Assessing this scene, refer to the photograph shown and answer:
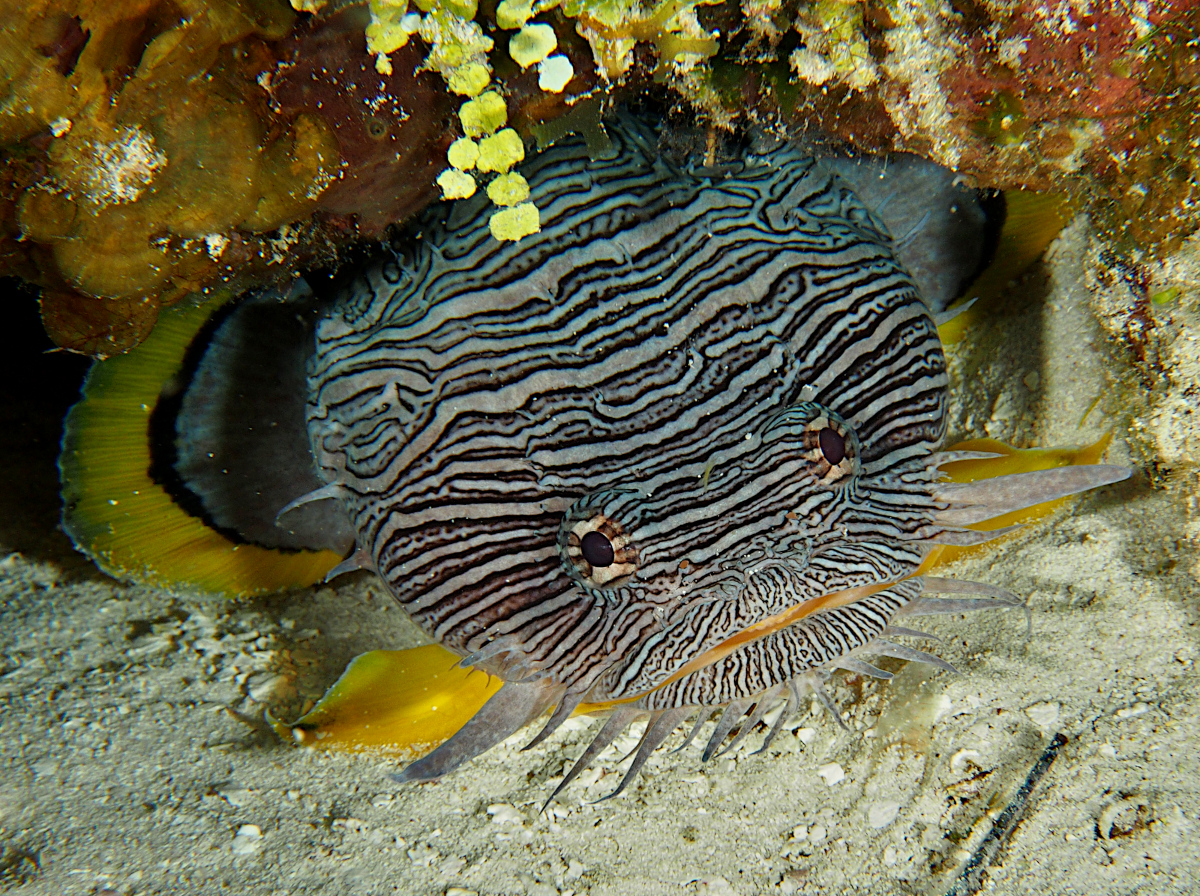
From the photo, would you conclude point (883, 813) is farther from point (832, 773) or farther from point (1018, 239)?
point (1018, 239)

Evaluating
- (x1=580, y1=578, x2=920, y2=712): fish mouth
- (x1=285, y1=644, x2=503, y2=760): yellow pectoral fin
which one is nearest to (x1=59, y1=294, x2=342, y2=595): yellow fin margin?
(x1=285, y1=644, x2=503, y2=760): yellow pectoral fin

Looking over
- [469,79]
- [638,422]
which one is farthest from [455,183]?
[638,422]

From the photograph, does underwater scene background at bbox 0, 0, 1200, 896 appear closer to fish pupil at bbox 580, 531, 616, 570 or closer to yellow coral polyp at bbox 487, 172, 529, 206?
yellow coral polyp at bbox 487, 172, 529, 206

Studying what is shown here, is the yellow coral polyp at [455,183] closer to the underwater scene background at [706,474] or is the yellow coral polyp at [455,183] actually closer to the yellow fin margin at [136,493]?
the underwater scene background at [706,474]

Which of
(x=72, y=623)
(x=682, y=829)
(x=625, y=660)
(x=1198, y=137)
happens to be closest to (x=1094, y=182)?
(x=1198, y=137)

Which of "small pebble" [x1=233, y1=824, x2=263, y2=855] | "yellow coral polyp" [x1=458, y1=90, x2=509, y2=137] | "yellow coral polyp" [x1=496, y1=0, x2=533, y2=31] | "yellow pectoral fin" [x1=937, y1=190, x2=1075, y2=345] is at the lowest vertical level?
"small pebble" [x1=233, y1=824, x2=263, y2=855]

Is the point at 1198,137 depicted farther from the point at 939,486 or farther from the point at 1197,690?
the point at 1197,690
